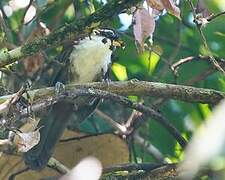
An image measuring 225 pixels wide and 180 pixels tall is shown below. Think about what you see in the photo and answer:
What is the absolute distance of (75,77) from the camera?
2.54 meters

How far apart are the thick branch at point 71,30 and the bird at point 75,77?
68 cm

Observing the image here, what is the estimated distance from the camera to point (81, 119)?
2207mm

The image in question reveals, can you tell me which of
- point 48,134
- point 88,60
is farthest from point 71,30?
point 88,60

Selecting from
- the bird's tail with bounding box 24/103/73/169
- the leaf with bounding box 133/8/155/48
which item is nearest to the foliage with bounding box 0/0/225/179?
the bird's tail with bounding box 24/103/73/169

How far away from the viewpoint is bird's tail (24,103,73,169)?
1816mm

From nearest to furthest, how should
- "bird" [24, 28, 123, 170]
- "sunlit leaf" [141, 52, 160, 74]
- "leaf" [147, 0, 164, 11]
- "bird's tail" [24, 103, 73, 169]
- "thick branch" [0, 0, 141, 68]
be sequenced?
1. "leaf" [147, 0, 164, 11]
2. "thick branch" [0, 0, 141, 68]
3. "bird's tail" [24, 103, 73, 169]
4. "bird" [24, 28, 123, 170]
5. "sunlit leaf" [141, 52, 160, 74]

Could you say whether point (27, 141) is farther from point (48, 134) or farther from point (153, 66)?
point (153, 66)

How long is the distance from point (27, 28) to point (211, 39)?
3.06ft

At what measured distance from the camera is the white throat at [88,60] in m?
2.48

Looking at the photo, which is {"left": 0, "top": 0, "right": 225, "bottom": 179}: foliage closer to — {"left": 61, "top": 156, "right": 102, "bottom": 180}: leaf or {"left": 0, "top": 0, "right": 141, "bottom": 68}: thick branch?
{"left": 61, "top": 156, "right": 102, "bottom": 180}: leaf

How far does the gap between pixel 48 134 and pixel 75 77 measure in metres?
0.47

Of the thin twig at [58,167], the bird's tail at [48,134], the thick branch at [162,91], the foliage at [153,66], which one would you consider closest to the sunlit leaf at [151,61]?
the foliage at [153,66]

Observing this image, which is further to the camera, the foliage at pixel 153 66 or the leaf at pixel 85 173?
the foliage at pixel 153 66

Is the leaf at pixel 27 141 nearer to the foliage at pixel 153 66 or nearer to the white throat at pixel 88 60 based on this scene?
the foliage at pixel 153 66
